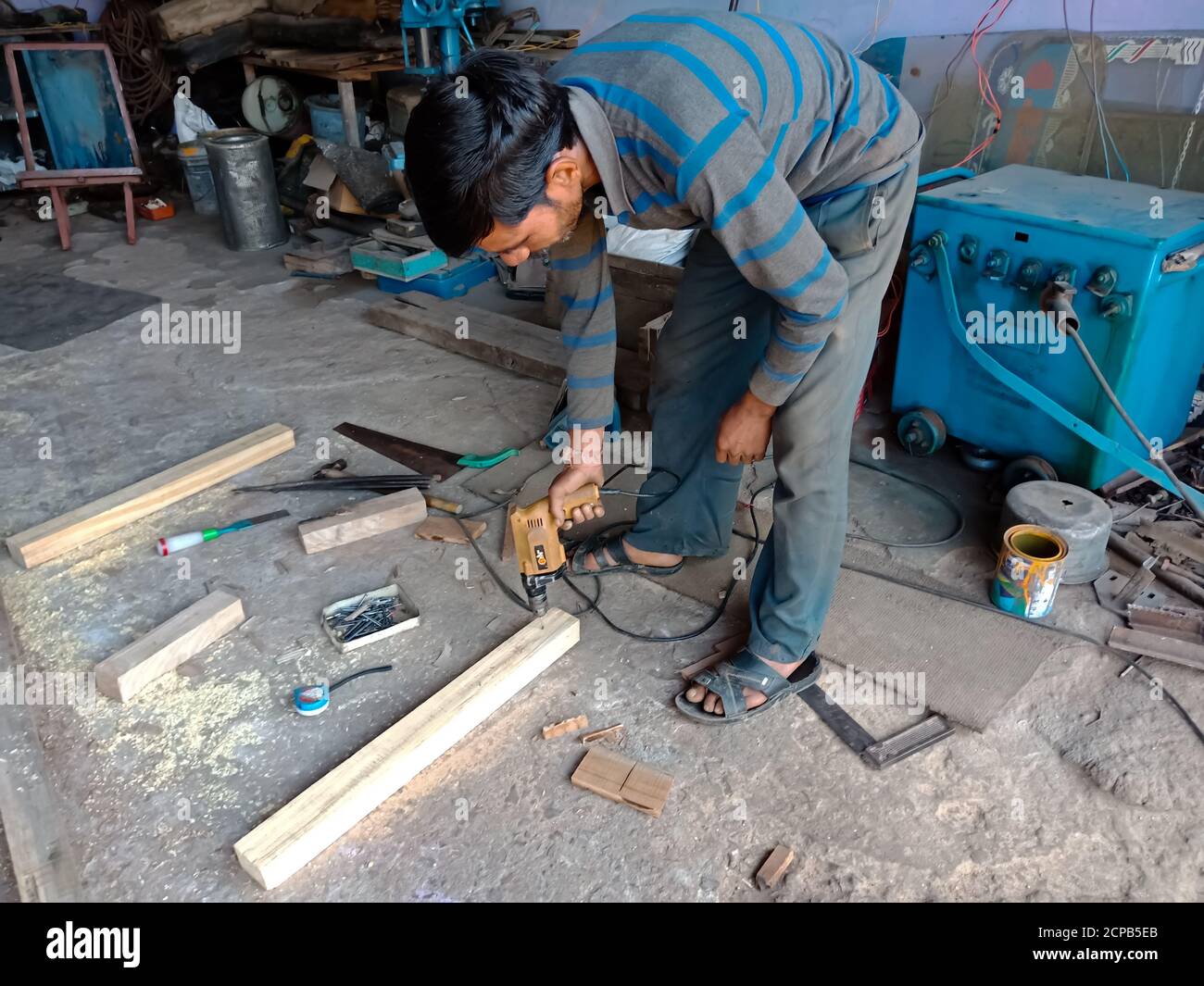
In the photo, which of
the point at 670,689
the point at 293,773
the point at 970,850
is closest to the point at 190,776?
the point at 293,773

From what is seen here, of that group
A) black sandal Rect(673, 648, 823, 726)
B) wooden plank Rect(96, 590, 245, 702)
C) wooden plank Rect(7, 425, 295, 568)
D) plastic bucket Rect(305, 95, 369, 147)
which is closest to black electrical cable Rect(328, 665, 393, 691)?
wooden plank Rect(96, 590, 245, 702)

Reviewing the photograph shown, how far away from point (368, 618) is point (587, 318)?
1.03m

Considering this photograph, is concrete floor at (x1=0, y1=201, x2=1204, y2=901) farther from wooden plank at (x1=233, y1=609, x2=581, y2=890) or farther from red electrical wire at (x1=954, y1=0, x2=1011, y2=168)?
red electrical wire at (x1=954, y1=0, x2=1011, y2=168)

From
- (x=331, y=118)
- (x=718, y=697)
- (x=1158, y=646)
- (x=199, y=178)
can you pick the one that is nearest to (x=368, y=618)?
(x=718, y=697)

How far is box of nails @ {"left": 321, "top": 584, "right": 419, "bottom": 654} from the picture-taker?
2453 millimetres

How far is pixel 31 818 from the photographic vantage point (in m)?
1.97

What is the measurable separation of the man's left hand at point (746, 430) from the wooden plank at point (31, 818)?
162 centimetres

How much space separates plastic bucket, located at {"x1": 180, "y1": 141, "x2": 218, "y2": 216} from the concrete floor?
3441 millimetres

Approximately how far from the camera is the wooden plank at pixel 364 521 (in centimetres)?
281

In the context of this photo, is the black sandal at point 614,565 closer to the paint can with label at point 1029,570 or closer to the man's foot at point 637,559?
the man's foot at point 637,559

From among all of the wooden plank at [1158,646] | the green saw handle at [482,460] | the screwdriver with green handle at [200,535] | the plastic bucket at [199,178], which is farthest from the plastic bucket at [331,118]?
the wooden plank at [1158,646]

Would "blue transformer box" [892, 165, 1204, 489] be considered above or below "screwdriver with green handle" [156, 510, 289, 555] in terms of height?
above

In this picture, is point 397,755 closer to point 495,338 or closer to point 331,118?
point 495,338

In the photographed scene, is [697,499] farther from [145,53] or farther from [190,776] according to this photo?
[145,53]
